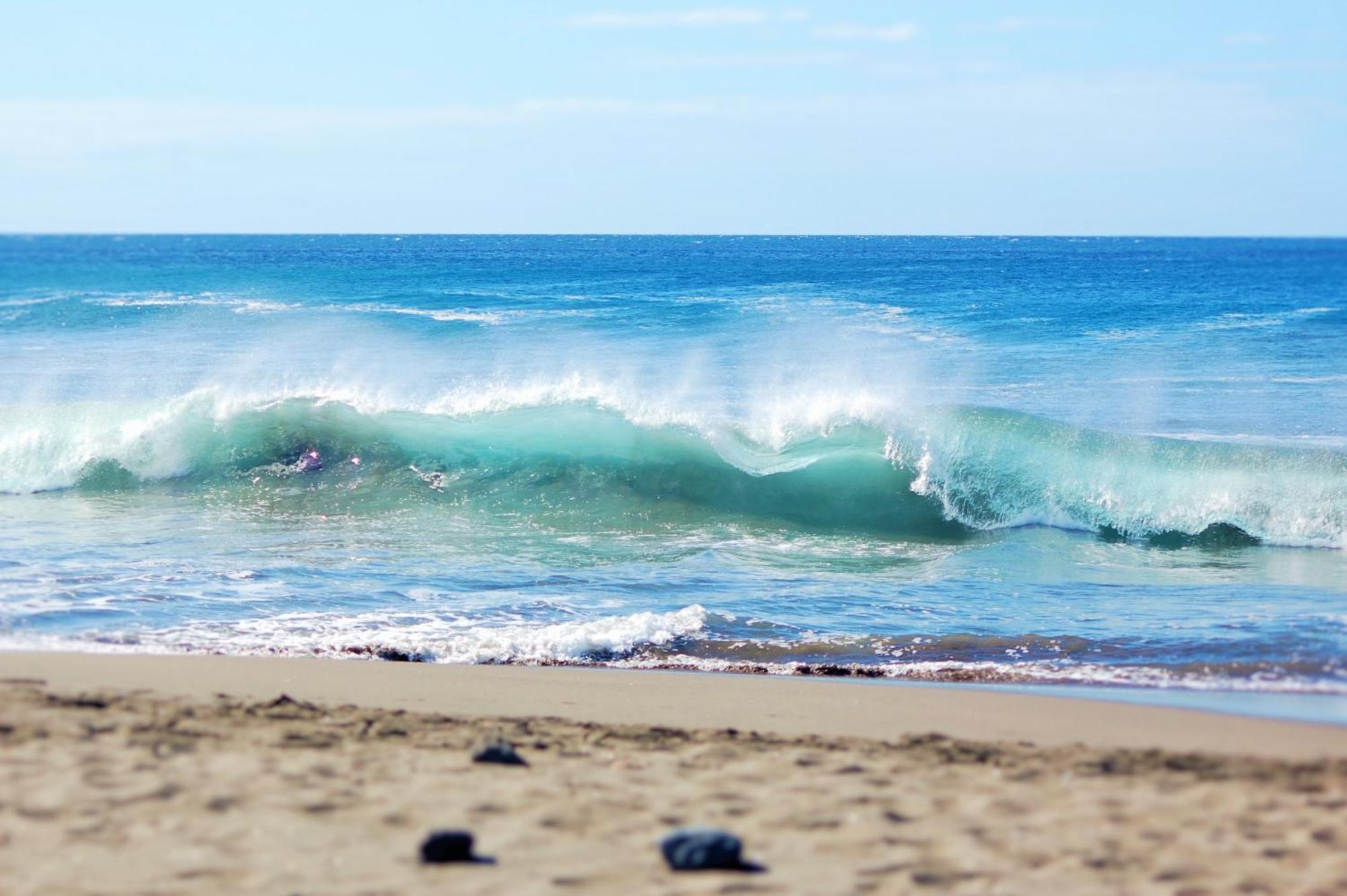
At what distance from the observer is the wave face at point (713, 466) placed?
12500 millimetres

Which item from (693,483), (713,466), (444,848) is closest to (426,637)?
(444,848)

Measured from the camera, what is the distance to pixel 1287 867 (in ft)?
12.5

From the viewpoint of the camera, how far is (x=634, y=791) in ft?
14.5

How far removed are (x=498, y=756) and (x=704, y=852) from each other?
128 cm

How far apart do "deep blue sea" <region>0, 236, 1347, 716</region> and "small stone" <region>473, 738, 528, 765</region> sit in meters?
2.48

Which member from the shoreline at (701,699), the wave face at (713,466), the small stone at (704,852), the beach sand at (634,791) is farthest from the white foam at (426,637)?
the wave face at (713,466)

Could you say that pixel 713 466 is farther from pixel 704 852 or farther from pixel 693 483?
pixel 704 852

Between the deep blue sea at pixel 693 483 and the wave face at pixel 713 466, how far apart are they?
5 centimetres

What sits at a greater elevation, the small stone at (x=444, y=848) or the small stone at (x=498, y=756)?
the small stone at (x=444, y=848)

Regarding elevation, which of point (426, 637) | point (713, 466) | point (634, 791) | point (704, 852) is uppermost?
point (713, 466)

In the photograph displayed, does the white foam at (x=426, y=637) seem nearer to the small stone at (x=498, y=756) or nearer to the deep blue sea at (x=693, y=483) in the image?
the deep blue sea at (x=693, y=483)

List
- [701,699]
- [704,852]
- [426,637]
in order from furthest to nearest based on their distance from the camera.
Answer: [426,637], [701,699], [704,852]

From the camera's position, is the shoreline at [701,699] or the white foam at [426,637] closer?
the shoreline at [701,699]

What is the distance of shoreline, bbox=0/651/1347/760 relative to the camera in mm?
5539
